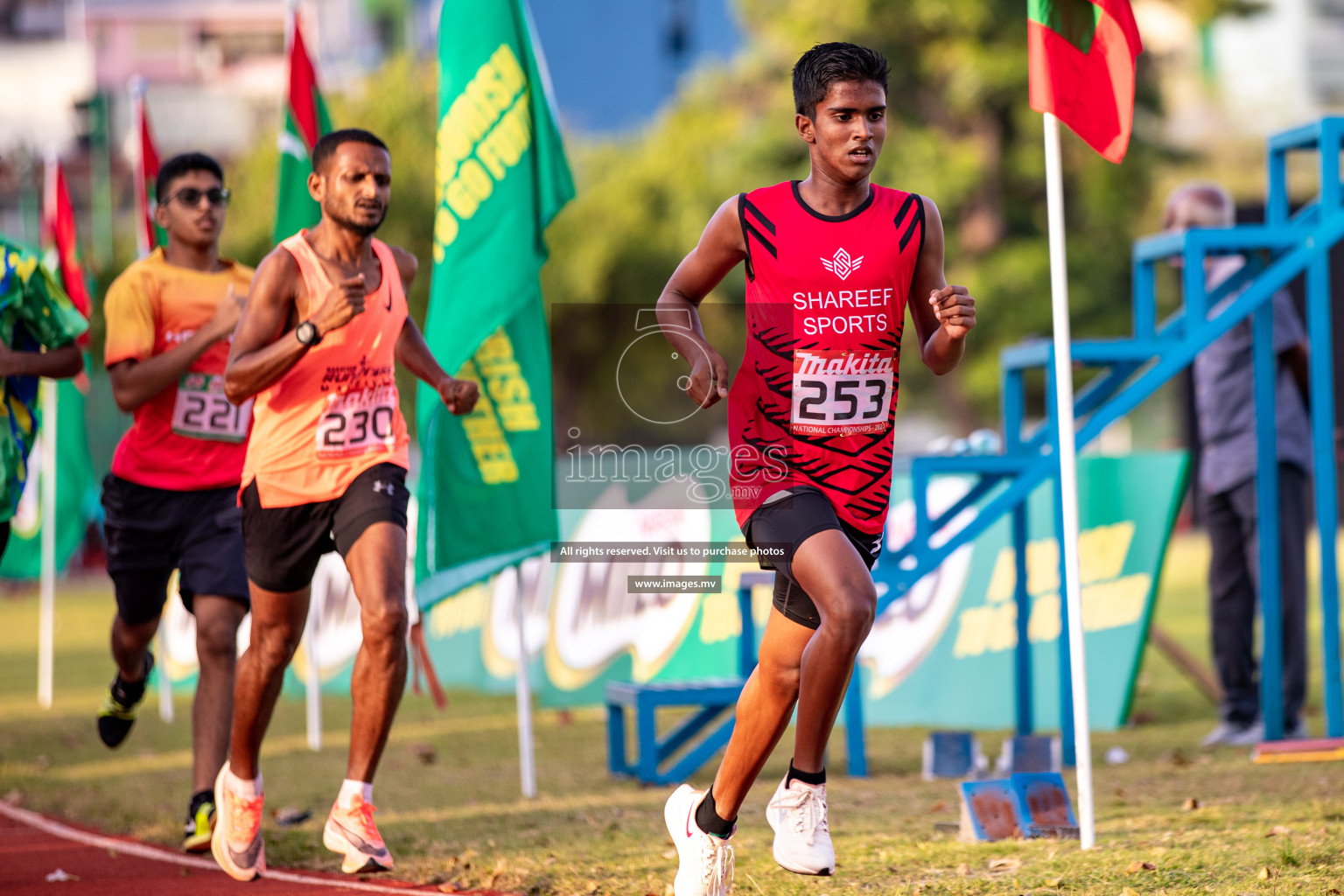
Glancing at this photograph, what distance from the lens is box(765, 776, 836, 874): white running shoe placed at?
4.39 metres

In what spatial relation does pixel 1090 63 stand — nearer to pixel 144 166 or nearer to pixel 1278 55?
pixel 144 166

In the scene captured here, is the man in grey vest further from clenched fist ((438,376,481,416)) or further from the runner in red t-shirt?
the runner in red t-shirt

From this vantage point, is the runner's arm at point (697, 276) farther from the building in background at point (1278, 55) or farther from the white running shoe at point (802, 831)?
the building in background at point (1278, 55)

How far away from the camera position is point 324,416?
5285mm

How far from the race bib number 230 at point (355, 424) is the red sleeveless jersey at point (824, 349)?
1.34m

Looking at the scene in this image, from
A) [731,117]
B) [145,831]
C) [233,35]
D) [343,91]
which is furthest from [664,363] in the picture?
[233,35]

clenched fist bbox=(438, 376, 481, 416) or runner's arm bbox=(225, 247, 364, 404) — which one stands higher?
runner's arm bbox=(225, 247, 364, 404)

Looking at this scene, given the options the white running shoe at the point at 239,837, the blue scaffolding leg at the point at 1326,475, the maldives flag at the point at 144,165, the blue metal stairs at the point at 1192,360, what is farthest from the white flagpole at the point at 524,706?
the maldives flag at the point at 144,165

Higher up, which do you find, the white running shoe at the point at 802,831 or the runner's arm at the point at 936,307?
the runner's arm at the point at 936,307

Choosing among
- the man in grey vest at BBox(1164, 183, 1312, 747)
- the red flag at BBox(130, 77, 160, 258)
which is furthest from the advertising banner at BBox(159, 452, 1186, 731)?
the red flag at BBox(130, 77, 160, 258)

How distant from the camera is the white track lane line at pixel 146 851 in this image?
17.2 feet

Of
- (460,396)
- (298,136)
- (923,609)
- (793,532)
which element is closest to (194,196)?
(460,396)

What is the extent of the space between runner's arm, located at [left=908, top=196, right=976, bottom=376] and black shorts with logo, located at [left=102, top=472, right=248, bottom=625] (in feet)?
9.51

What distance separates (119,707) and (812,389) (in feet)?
13.6
